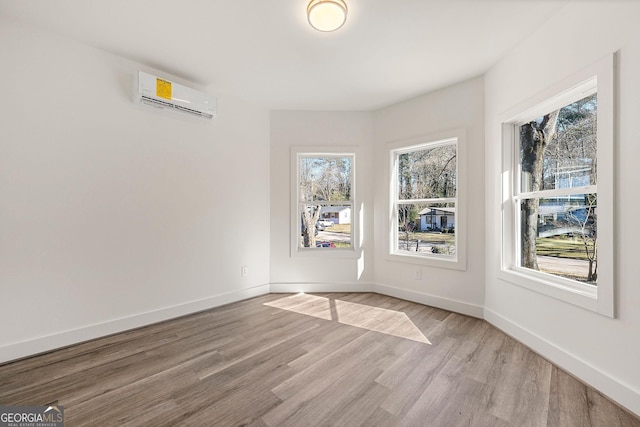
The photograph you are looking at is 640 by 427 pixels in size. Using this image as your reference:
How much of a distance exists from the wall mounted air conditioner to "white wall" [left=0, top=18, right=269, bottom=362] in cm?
14

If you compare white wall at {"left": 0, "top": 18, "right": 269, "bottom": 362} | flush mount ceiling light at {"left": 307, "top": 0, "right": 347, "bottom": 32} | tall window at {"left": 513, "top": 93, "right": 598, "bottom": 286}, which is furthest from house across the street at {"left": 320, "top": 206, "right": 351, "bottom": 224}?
flush mount ceiling light at {"left": 307, "top": 0, "right": 347, "bottom": 32}

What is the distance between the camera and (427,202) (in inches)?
131

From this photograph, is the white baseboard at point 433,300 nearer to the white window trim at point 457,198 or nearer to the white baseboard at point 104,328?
the white window trim at point 457,198

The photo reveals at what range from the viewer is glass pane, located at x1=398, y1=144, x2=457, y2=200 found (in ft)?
10.4

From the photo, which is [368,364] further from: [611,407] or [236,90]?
[236,90]

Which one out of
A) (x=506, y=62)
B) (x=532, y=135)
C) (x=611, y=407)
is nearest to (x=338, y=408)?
(x=611, y=407)

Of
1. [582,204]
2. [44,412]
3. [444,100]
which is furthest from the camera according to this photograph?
[444,100]

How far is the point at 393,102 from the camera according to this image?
346 cm

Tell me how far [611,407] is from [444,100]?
112 inches

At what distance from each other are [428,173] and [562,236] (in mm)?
1529

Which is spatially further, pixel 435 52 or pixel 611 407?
pixel 435 52

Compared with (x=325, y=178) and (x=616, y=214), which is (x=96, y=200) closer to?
(x=325, y=178)

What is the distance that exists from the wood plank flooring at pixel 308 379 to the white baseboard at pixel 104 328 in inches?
2.9

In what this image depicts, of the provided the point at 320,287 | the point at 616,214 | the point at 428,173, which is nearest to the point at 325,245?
the point at 320,287
